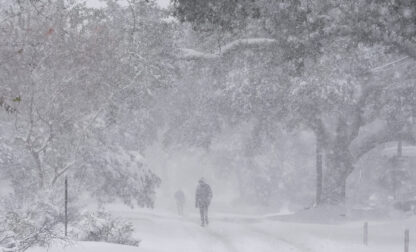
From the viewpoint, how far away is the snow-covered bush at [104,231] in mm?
12930

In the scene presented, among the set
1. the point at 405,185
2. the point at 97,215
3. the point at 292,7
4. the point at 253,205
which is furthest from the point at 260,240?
the point at 253,205

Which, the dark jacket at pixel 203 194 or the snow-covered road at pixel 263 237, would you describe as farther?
the dark jacket at pixel 203 194

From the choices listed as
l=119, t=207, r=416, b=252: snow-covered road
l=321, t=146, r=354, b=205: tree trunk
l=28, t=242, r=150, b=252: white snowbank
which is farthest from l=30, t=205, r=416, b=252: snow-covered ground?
l=321, t=146, r=354, b=205: tree trunk

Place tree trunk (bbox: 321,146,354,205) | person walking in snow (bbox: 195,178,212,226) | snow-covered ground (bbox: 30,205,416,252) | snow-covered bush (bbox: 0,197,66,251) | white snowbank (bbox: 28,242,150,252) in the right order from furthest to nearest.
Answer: tree trunk (bbox: 321,146,354,205)
person walking in snow (bbox: 195,178,212,226)
snow-covered ground (bbox: 30,205,416,252)
white snowbank (bbox: 28,242,150,252)
snow-covered bush (bbox: 0,197,66,251)

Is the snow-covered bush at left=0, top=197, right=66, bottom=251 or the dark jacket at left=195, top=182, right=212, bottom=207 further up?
the snow-covered bush at left=0, top=197, right=66, bottom=251

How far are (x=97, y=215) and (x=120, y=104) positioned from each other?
919 centimetres

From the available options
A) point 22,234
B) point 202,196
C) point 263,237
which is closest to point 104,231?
point 22,234

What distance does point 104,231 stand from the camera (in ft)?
43.2

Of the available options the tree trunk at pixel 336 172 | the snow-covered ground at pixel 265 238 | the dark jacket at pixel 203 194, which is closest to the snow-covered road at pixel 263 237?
the snow-covered ground at pixel 265 238

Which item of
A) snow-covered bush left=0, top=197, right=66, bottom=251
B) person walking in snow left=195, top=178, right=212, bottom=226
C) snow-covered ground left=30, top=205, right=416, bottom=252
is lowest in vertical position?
snow-covered ground left=30, top=205, right=416, bottom=252

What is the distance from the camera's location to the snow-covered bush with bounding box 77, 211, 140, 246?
42.4ft

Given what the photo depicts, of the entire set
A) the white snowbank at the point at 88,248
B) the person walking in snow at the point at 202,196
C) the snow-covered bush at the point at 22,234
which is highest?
the snow-covered bush at the point at 22,234

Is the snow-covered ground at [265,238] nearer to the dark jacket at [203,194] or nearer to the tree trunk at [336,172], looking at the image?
the dark jacket at [203,194]

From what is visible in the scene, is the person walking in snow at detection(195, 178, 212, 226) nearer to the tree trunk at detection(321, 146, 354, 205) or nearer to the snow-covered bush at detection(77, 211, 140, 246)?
the tree trunk at detection(321, 146, 354, 205)
